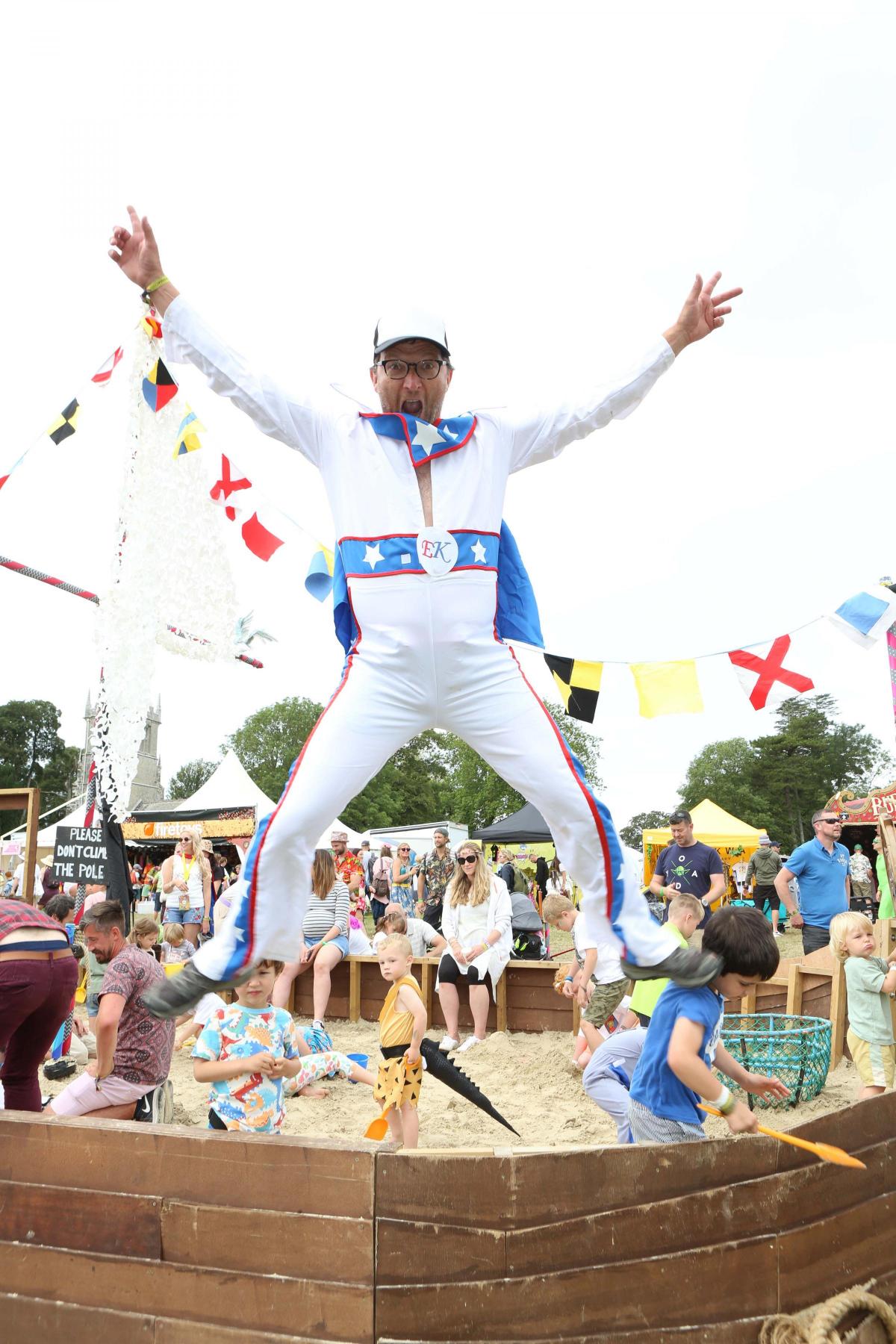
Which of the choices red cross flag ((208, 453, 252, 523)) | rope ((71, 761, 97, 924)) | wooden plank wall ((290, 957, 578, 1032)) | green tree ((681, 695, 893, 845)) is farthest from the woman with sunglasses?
green tree ((681, 695, 893, 845))

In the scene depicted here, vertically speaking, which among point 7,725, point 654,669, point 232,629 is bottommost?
point 654,669

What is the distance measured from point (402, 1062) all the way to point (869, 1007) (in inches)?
91.0

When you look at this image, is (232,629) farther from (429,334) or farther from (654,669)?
(429,334)

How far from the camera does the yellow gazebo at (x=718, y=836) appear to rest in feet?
67.7

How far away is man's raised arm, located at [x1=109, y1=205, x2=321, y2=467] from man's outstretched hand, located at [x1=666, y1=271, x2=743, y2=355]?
3.23ft

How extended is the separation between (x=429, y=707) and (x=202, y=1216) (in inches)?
48.3

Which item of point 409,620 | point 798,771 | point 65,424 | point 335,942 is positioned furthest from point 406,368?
point 798,771

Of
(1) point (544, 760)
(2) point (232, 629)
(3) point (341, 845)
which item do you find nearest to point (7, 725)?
(3) point (341, 845)

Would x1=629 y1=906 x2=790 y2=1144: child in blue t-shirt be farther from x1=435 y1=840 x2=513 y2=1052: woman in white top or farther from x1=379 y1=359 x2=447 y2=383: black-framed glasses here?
x1=435 y1=840 x2=513 y2=1052: woman in white top

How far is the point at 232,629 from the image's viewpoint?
614cm

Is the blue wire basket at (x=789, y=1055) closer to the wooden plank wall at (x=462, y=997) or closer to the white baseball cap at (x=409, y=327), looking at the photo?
the wooden plank wall at (x=462, y=997)

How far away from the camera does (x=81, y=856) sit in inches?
265

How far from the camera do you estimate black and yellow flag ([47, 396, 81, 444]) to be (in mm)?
6238

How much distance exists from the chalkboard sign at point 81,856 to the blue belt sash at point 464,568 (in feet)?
A: 14.9
